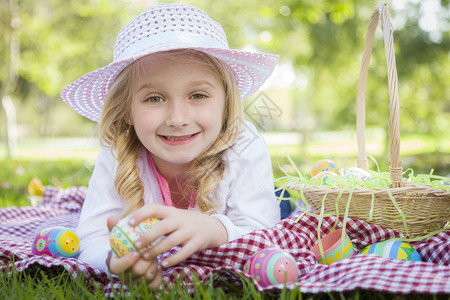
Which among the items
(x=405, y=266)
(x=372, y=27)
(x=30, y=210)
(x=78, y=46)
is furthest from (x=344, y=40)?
(x=405, y=266)

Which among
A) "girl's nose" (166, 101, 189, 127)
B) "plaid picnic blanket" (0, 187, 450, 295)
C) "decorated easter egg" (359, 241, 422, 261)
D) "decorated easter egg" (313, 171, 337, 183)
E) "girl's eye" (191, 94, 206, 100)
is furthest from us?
"decorated easter egg" (313, 171, 337, 183)

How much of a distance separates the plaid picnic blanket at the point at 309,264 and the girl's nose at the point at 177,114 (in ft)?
1.75

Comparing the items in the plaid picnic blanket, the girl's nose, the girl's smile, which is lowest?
the plaid picnic blanket

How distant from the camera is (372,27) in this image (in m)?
2.24

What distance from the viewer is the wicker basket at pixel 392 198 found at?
1.77 m

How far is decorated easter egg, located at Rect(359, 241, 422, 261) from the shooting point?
66.3 inches

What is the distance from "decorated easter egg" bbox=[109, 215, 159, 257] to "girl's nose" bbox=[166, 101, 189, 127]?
588 mm

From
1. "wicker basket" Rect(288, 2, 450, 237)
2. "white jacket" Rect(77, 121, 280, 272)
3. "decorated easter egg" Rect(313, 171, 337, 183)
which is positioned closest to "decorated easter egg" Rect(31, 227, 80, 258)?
"white jacket" Rect(77, 121, 280, 272)

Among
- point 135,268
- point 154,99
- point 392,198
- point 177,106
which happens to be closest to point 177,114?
point 177,106

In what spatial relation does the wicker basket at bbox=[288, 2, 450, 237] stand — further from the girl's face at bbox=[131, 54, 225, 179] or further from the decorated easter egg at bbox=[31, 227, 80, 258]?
the decorated easter egg at bbox=[31, 227, 80, 258]

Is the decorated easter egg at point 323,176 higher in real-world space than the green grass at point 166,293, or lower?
higher

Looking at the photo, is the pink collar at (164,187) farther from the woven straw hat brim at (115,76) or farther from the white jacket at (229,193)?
the woven straw hat brim at (115,76)

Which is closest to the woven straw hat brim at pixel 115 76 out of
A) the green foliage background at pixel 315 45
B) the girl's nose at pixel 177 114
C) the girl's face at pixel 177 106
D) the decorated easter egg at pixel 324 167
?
the girl's face at pixel 177 106

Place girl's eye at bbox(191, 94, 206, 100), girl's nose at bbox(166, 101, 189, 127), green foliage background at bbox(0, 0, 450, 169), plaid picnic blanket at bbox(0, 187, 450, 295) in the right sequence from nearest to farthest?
plaid picnic blanket at bbox(0, 187, 450, 295) < girl's nose at bbox(166, 101, 189, 127) < girl's eye at bbox(191, 94, 206, 100) < green foliage background at bbox(0, 0, 450, 169)
